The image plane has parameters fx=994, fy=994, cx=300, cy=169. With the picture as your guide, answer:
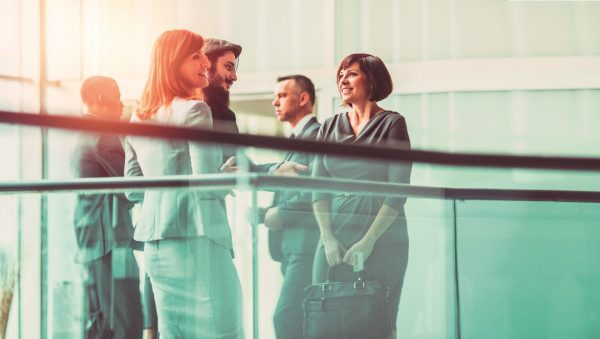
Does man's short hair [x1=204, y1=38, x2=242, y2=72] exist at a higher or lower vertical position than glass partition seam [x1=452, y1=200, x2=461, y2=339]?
higher

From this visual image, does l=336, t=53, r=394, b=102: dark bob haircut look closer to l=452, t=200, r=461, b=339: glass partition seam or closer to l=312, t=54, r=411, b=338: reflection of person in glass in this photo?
l=312, t=54, r=411, b=338: reflection of person in glass

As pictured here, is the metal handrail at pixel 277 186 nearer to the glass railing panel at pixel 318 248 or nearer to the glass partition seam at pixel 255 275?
the glass railing panel at pixel 318 248

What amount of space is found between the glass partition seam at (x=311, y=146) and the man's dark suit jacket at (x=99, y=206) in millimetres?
1577

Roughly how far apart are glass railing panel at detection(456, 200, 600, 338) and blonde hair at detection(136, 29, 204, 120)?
127 cm

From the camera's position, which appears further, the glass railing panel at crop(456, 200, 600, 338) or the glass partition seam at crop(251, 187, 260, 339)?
the glass railing panel at crop(456, 200, 600, 338)

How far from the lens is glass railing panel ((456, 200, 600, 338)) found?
3.75 meters

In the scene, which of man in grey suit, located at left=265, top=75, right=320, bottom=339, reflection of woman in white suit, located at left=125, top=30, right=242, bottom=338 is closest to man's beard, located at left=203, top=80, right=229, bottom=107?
reflection of woman in white suit, located at left=125, top=30, right=242, bottom=338

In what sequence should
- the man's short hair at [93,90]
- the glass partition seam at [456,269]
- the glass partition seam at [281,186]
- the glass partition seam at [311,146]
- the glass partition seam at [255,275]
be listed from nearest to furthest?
1. the glass partition seam at [311,146]
2. the glass partition seam at [281,186]
3. the glass partition seam at [255,275]
4. the glass partition seam at [456,269]
5. the man's short hair at [93,90]

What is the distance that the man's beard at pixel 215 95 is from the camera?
11.4 ft

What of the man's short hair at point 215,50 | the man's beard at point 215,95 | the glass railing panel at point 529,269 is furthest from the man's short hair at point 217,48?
the glass railing panel at point 529,269

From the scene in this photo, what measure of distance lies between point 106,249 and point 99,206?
5.9 inches

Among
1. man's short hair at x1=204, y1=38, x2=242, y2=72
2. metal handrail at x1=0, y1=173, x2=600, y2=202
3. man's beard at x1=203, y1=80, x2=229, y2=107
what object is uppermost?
man's short hair at x1=204, y1=38, x2=242, y2=72

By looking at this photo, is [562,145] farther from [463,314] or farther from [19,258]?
[19,258]

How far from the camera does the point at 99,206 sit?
134 inches
